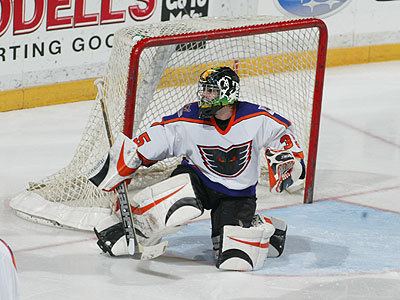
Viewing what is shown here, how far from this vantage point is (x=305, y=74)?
5.67 m

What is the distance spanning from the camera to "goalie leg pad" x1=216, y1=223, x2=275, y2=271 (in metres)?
4.22

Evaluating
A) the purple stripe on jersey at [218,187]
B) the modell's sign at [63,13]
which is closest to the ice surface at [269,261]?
the purple stripe on jersey at [218,187]

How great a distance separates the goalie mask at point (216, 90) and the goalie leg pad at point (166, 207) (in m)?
0.26

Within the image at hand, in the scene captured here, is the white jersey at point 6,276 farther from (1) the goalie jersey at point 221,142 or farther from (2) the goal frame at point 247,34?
(2) the goal frame at point 247,34

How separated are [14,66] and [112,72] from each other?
5.63 feet

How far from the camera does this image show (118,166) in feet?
13.8

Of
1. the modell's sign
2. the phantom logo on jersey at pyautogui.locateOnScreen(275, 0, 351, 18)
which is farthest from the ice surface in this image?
the phantom logo on jersey at pyautogui.locateOnScreen(275, 0, 351, 18)

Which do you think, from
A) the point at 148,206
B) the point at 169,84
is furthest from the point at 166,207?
the point at 169,84

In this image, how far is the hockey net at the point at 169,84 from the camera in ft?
15.5

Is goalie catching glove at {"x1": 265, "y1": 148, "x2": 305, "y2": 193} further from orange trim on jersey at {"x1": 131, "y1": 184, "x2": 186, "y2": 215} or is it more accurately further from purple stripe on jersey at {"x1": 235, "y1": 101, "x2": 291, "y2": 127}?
orange trim on jersey at {"x1": 131, "y1": 184, "x2": 186, "y2": 215}

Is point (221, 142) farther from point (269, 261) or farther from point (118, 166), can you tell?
point (269, 261)

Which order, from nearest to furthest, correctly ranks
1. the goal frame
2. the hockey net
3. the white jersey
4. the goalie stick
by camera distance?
the white jersey, the goalie stick, the goal frame, the hockey net

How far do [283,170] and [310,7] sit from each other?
3254mm

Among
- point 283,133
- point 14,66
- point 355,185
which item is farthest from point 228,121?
point 14,66
